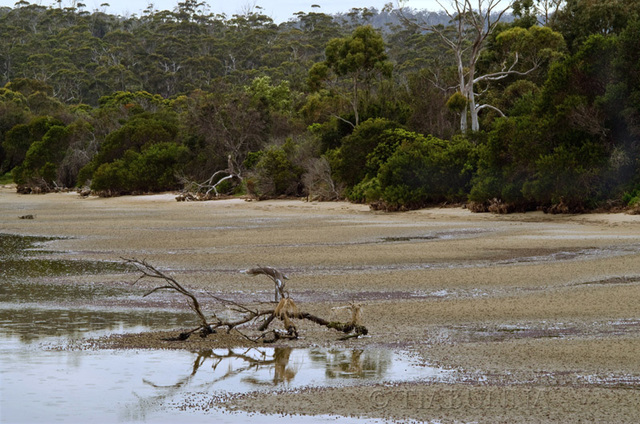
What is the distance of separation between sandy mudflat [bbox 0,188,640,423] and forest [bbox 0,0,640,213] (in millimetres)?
1730

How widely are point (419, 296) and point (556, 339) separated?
376cm

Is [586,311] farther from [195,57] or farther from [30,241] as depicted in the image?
[195,57]

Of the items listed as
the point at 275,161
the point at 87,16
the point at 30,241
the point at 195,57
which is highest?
the point at 87,16

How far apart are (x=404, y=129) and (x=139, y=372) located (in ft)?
102

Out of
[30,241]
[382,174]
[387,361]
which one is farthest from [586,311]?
[382,174]

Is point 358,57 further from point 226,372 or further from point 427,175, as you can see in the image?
point 226,372

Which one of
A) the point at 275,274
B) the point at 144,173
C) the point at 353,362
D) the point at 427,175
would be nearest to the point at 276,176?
the point at 427,175

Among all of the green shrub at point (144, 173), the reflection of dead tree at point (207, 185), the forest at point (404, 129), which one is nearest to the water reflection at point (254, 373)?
the forest at point (404, 129)

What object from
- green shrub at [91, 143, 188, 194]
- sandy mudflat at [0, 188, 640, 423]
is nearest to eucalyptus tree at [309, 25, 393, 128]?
sandy mudflat at [0, 188, 640, 423]

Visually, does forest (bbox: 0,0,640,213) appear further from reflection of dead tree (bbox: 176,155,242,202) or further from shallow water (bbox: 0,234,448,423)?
shallow water (bbox: 0,234,448,423)

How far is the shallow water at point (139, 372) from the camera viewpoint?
22.3 feet

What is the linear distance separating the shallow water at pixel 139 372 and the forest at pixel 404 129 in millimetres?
18854

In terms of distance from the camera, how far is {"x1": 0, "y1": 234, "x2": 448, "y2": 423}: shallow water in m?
6.79

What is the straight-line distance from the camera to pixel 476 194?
29.3 meters
